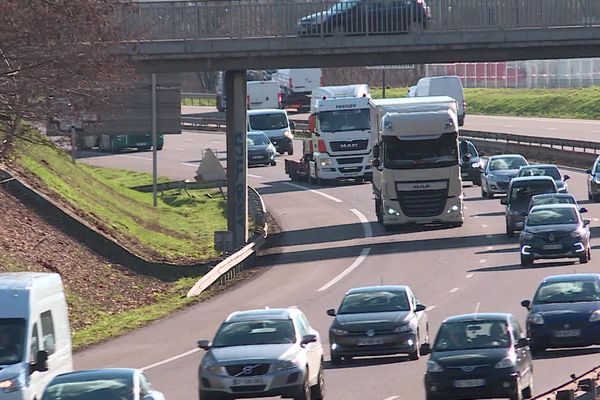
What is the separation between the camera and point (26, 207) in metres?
42.3

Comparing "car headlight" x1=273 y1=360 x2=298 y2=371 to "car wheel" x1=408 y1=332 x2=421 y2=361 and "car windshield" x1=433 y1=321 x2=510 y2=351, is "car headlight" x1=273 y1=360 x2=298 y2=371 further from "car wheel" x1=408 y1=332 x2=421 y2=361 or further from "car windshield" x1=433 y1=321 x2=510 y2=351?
"car wheel" x1=408 y1=332 x2=421 y2=361

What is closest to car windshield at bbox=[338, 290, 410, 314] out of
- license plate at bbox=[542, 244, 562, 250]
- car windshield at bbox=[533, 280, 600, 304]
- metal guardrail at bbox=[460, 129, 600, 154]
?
car windshield at bbox=[533, 280, 600, 304]

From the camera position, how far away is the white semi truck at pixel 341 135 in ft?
204

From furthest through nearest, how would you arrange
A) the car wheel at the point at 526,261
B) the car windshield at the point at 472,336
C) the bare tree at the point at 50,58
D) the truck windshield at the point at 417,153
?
1. the truck windshield at the point at 417,153
2. the car wheel at the point at 526,261
3. the bare tree at the point at 50,58
4. the car windshield at the point at 472,336

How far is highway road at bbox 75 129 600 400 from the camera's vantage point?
83.6 ft

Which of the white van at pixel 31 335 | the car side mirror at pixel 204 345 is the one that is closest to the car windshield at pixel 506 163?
the car side mirror at pixel 204 345

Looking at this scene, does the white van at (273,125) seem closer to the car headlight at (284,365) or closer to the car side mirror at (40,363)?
the car headlight at (284,365)

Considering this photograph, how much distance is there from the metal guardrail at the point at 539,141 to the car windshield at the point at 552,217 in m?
29.7

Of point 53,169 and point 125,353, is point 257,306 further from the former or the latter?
point 53,169

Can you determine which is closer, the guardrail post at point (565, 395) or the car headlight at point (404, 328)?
the guardrail post at point (565, 395)

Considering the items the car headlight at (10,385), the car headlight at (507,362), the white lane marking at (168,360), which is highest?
the car headlight at (10,385)

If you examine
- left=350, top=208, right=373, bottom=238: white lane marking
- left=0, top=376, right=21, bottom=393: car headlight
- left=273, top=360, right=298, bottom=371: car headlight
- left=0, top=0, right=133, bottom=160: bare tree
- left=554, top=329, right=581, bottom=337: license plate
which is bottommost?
left=350, top=208, right=373, bottom=238: white lane marking

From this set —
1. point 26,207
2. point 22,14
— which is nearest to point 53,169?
point 26,207

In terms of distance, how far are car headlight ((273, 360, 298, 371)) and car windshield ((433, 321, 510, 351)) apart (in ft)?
8.06
